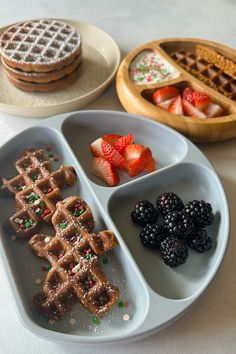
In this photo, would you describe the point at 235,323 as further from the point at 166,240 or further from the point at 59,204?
the point at 59,204

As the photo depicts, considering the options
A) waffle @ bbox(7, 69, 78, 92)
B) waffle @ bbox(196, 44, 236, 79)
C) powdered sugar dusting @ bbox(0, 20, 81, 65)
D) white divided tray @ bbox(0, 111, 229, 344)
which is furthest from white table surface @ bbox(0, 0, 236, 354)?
waffle @ bbox(196, 44, 236, 79)

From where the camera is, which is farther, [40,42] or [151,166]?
[40,42]

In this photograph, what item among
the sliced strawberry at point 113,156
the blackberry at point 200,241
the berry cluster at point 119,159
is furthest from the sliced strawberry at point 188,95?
the blackberry at point 200,241

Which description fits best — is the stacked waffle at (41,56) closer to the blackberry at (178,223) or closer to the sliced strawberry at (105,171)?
the sliced strawberry at (105,171)

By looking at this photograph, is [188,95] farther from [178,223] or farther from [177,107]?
[178,223]

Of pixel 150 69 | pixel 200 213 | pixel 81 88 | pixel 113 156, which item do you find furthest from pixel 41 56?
pixel 200 213

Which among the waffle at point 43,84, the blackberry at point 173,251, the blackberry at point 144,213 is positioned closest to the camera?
the blackberry at point 173,251
